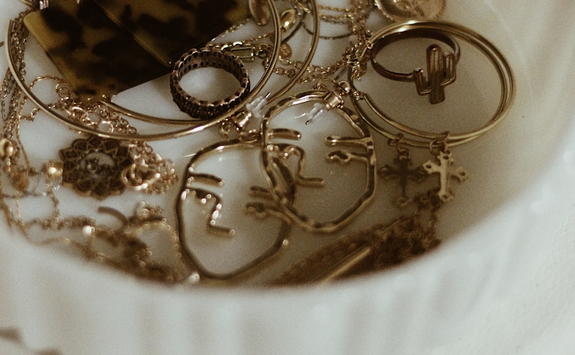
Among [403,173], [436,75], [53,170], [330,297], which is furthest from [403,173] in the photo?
[53,170]

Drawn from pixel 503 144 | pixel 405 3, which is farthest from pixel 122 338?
pixel 405 3

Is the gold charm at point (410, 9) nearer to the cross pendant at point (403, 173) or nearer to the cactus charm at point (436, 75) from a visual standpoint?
the cactus charm at point (436, 75)

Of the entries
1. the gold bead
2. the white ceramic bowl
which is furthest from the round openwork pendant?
the gold bead

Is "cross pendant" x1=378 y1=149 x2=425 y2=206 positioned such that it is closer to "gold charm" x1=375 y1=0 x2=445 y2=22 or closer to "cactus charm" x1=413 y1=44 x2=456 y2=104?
"cactus charm" x1=413 y1=44 x2=456 y2=104

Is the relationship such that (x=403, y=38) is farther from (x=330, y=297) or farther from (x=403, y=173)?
(x=330, y=297)

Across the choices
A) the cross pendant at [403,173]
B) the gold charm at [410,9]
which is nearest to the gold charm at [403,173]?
the cross pendant at [403,173]
